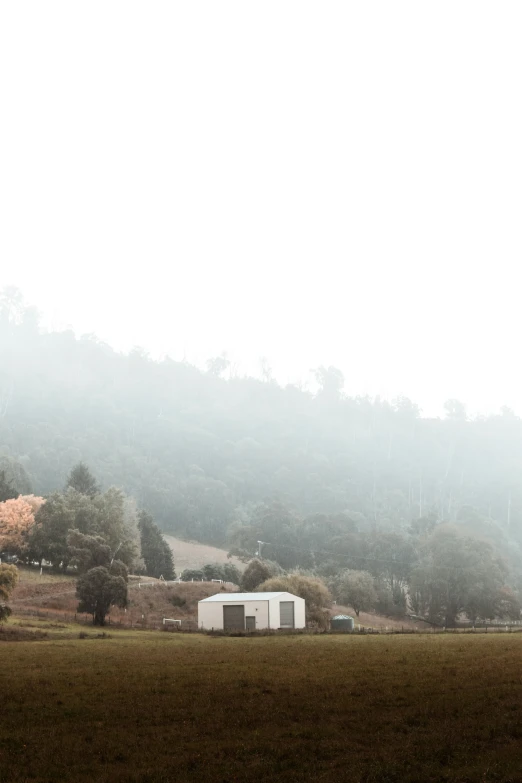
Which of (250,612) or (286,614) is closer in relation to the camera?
(250,612)

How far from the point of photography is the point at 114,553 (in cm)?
8981

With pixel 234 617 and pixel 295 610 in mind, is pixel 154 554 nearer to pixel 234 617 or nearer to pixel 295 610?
pixel 295 610

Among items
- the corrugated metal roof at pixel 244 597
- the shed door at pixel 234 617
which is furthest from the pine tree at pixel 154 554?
the shed door at pixel 234 617

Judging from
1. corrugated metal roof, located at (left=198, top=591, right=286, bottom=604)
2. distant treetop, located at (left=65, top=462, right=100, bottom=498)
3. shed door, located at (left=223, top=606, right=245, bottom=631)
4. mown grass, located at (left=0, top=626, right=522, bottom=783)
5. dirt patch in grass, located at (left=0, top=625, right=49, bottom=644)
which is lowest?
shed door, located at (left=223, top=606, right=245, bottom=631)

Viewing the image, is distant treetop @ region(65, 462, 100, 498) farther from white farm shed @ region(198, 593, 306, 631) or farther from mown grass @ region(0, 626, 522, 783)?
mown grass @ region(0, 626, 522, 783)

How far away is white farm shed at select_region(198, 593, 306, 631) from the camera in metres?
62.6

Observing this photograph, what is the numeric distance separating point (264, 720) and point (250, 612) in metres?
46.7

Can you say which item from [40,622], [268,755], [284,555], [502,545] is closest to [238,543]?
[284,555]

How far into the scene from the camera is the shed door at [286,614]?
64.6 m

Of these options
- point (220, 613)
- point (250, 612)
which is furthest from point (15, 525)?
point (250, 612)

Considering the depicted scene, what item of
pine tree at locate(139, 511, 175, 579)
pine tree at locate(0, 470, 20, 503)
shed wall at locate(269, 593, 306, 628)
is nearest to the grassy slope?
pine tree at locate(139, 511, 175, 579)

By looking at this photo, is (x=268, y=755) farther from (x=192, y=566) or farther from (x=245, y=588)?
(x=192, y=566)

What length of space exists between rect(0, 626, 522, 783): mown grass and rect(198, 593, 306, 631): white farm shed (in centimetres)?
3520

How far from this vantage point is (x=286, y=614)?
65.1 meters
